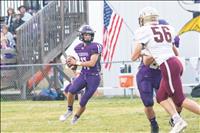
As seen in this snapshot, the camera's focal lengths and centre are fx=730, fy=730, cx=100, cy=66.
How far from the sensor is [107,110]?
17281mm

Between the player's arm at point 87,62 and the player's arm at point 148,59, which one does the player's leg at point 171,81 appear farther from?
the player's arm at point 87,62

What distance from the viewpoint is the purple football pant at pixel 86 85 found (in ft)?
44.8

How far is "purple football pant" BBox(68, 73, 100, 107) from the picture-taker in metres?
13.7

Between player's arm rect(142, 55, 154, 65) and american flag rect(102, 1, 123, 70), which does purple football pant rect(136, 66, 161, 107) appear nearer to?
player's arm rect(142, 55, 154, 65)

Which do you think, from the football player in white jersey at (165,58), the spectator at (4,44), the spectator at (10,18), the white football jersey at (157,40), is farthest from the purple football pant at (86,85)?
the spectator at (10,18)

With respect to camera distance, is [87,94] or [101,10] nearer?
[87,94]

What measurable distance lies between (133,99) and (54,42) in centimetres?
446

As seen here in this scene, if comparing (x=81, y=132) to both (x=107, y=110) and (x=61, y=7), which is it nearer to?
(x=107, y=110)

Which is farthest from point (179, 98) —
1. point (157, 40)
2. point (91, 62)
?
A: point (91, 62)

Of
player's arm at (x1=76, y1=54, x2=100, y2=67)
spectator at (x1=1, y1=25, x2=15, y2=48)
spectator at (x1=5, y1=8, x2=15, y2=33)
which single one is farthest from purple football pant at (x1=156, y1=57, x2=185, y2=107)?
spectator at (x1=5, y1=8, x2=15, y2=33)

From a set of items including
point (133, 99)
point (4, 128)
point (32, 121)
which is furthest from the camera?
point (133, 99)

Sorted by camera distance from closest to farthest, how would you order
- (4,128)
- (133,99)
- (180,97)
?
(180,97)
(4,128)
(133,99)

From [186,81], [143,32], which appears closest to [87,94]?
[143,32]

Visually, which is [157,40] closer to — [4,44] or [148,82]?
[148,82]
